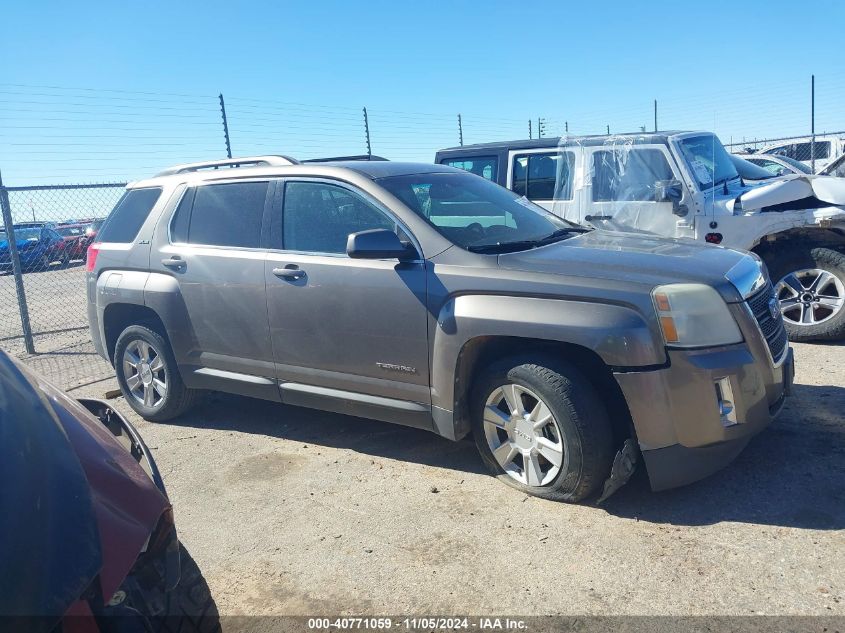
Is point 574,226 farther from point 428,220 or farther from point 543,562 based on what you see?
point 543,562

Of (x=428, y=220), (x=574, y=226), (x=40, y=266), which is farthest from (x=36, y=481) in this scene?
(x=40, y=266)

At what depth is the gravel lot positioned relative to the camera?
289 centimetres

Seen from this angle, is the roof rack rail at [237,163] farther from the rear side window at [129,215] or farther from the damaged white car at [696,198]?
the damaged white car at [696,198]

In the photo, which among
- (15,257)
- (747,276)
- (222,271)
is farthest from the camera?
(15,257)

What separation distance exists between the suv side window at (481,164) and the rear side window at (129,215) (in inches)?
138

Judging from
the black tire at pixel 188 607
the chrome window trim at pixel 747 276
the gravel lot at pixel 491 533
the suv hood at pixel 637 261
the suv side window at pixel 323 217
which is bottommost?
the gravel lot at pixel 491 533

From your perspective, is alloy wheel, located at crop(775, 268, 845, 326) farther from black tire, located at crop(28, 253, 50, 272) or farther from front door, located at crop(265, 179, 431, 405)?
black tire, located at crop(28, 253, 50, 272)

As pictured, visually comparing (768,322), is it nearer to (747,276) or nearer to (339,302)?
(747,276)

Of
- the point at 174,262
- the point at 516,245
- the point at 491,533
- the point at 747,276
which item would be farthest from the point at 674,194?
the point at 174,262

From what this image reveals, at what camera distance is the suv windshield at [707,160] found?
6711mm

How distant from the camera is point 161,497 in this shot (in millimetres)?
1943

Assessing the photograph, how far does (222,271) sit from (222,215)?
45 centimetres

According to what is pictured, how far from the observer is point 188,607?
6.66ft

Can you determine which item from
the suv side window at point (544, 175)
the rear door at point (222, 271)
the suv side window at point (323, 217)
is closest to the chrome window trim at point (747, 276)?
the suv side window at point (323, 217)
